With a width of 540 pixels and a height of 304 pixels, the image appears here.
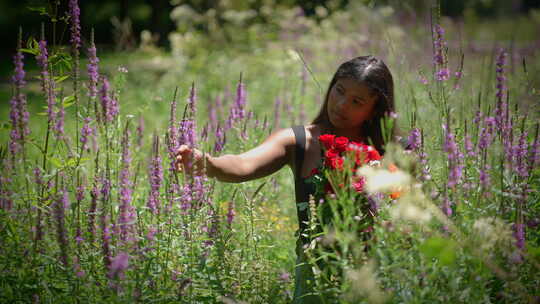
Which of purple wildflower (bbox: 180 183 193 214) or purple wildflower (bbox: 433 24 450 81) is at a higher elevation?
purple wildflower (bbox: 433 24 450 81)

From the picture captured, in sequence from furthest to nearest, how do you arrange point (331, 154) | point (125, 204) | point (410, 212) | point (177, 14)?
point (177, 14) < point (331, 154) < point (125, 204) < point (410, 212)

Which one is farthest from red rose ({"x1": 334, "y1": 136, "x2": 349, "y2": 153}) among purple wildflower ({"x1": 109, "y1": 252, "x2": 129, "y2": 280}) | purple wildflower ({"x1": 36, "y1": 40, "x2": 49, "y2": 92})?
purple wildflower ({"x1": 36, "y1": 40, "x2": 49, "y2": 92})

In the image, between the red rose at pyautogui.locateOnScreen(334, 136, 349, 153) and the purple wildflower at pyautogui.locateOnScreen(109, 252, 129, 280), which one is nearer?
the purple wildflower at pyautogui.locateOnScreen(109, 252, 129, 280)

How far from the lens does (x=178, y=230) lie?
86.4 inches

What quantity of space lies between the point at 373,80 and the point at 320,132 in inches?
14.4

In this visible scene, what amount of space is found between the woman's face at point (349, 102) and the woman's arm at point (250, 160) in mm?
239

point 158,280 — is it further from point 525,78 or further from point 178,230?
point 525,78

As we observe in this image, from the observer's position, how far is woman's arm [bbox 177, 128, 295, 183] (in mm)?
2184

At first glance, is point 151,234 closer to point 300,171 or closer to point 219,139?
point 300,171

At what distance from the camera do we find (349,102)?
2.37 metres

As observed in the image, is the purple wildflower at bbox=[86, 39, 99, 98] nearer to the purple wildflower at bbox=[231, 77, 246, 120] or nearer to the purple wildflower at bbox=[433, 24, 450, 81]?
the purple wildflower at bbox=[231, 77, 246, 120]

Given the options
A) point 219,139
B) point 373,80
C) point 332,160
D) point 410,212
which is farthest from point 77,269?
point 373,80

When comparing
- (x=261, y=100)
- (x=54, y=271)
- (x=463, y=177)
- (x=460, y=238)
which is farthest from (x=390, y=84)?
(x=261, y=100)

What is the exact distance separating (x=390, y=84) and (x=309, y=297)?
1078 mm
